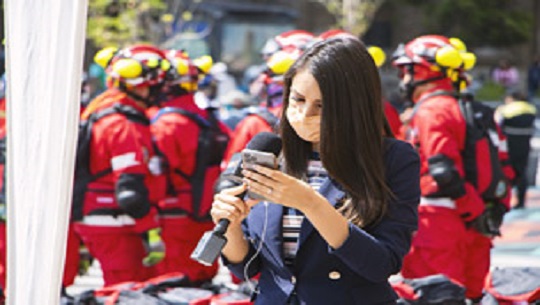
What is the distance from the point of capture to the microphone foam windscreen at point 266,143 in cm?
311

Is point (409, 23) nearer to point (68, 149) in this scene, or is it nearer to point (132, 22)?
point (132, 22)

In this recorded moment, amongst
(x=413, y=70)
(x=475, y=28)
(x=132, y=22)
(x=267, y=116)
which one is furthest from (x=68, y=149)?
(x=475, y=28)

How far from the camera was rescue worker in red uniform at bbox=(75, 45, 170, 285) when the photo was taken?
6559 millimetres

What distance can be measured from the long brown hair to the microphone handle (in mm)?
397

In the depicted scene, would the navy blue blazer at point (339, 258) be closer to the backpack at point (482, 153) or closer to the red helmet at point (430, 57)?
the backpack at point (482, 153)

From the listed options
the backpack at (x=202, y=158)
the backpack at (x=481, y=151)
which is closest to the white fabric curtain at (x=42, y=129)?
the backpack at (x=481, y=151)

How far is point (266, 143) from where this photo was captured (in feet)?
10.3

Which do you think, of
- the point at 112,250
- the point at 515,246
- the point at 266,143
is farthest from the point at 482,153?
the point at 515,246

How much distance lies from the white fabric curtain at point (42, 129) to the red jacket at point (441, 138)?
3851 mm

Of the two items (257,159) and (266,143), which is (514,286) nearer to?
(266,143)

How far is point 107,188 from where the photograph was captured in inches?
265

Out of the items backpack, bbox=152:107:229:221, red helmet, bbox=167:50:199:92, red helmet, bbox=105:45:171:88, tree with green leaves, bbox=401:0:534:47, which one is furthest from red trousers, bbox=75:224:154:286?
tree with green leaves, bbox=401:0:534:47

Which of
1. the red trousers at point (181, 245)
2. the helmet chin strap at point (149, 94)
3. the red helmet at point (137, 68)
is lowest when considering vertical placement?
the red trousers at point (181, 245)

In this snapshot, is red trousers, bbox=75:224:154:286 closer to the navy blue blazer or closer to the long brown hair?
the navy blue blazer
